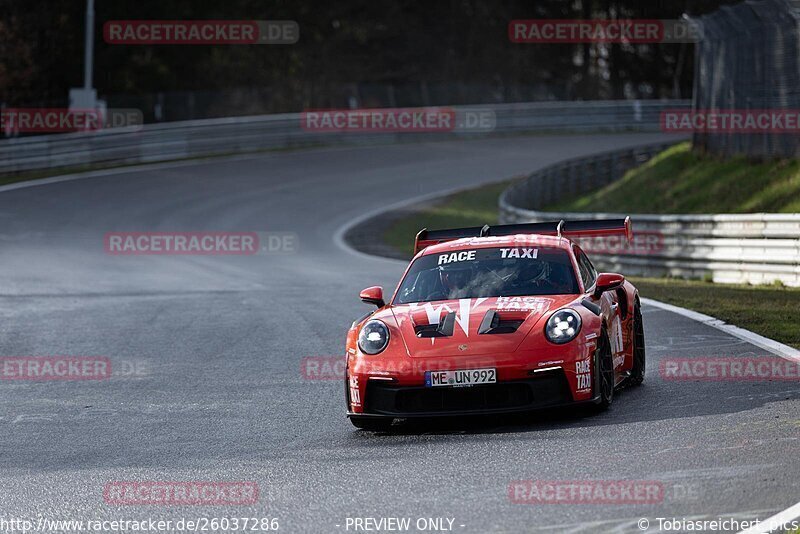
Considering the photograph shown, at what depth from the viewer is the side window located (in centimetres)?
994

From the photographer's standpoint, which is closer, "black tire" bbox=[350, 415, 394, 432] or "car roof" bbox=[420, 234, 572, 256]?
"black tire" bbox=[350, 415, 394, 432]

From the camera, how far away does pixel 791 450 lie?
23.9ft

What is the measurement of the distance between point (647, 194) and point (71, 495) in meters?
22.8

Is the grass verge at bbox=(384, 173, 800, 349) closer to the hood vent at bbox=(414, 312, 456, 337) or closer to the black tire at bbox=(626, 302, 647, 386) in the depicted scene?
the black tire at bbox=(626, 302, 647, 386)

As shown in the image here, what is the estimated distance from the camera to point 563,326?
8.77 metres

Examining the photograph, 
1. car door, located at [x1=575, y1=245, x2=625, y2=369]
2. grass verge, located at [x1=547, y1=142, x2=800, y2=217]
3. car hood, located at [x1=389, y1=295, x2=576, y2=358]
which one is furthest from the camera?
grass verge, located at [x1=547, y1=142, x2=800, y2=217]

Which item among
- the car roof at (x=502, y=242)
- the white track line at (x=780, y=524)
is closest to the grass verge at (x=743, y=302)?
the car roof at (x=502, y=242)

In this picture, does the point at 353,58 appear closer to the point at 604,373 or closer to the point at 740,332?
the point at 740,332

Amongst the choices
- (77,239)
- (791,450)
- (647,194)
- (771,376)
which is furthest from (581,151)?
(791,450)

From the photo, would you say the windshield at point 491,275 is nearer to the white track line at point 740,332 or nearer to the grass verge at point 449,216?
the white track line at point 740,332

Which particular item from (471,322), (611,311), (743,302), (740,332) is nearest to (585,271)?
(611,311)

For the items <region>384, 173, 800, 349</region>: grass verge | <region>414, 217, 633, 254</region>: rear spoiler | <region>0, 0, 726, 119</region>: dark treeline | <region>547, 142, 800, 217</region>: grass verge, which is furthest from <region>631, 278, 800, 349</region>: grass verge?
<region>0, 0, 726, 119</region>: dark treeline

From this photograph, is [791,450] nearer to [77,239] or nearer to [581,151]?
[77,239]

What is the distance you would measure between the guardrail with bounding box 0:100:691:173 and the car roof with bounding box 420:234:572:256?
26.2 meters
